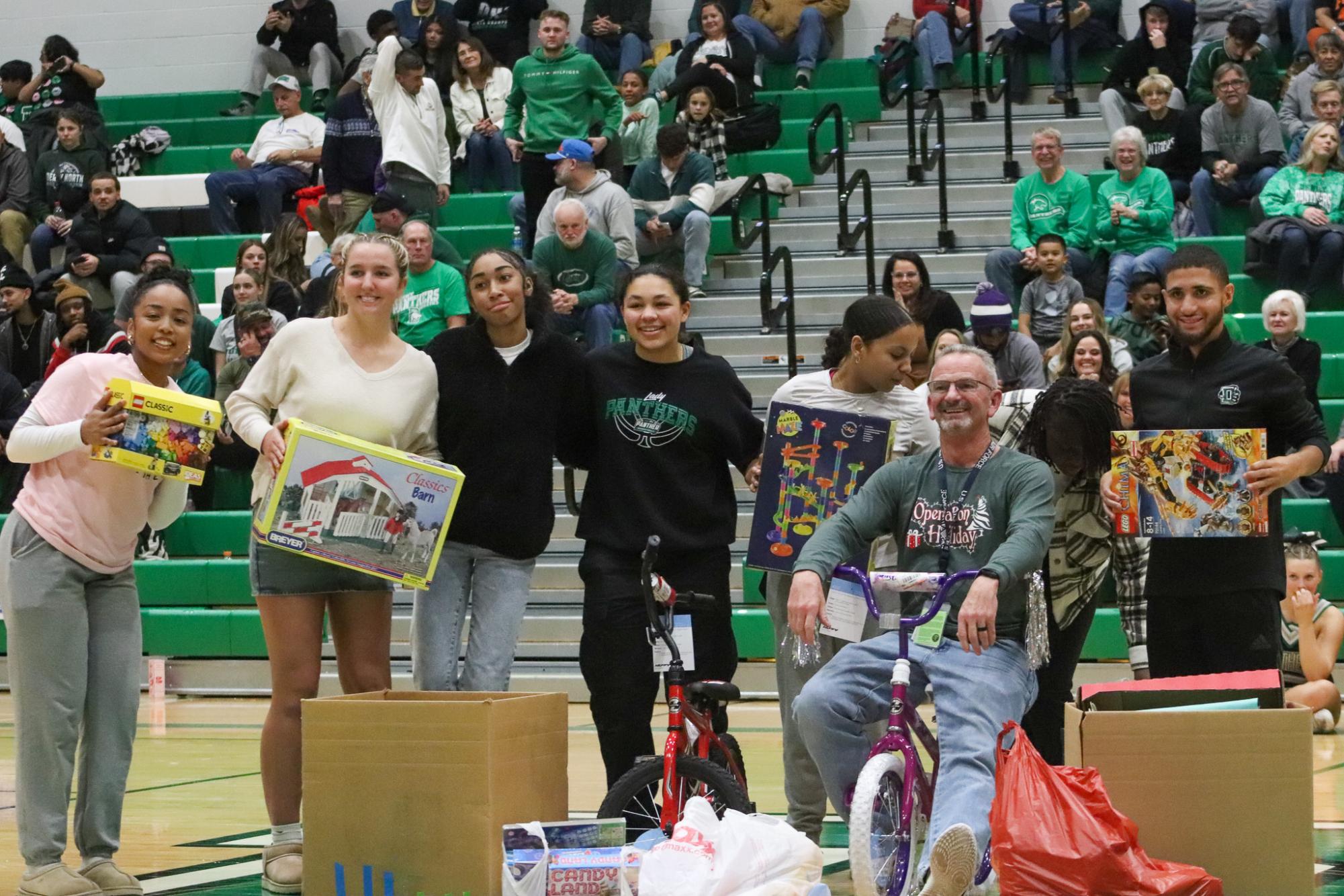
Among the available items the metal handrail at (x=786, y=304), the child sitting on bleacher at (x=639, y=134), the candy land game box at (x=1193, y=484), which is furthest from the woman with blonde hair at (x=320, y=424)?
the child sitting on bleacher at (x=639, y=134)

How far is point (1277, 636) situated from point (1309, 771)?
22.0 inches

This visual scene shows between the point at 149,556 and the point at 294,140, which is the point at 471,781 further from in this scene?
the point at 294,140

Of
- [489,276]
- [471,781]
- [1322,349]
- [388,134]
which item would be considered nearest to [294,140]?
[388,134]

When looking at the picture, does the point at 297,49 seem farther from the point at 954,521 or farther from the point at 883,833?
the point at 883,833

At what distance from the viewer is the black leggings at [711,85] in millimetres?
12664

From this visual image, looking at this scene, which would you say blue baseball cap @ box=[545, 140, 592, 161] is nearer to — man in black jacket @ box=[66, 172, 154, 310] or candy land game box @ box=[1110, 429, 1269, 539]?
man in black jacket @ box=[66, 172, 154, 310]

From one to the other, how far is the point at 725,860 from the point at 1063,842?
0.84 meters

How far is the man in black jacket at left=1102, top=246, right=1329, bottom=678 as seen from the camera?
4984 mm

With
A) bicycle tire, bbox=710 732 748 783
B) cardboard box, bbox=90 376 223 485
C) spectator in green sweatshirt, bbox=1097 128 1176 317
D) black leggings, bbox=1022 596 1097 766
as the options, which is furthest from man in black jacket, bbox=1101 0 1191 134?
cardboard box, bbox=90 376 223 485

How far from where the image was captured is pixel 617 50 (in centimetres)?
1513

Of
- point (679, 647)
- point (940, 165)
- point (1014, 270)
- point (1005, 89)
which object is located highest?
point (1005, 89)

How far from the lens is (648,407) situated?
16.7 feet

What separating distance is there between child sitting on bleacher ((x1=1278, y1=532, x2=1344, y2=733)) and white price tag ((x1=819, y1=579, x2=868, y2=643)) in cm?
422

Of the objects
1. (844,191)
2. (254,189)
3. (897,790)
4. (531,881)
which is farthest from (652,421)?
(254,189)
